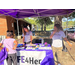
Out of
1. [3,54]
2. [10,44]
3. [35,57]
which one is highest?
[10,44]

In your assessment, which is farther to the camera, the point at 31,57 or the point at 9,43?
the point at 31,57

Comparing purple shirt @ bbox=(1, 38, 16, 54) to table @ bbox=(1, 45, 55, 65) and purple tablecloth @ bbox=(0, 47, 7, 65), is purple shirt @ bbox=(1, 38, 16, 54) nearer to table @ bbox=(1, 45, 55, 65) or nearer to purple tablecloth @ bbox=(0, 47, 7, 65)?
purple tablecloth @ bbox=(0, 47, 7, 65)

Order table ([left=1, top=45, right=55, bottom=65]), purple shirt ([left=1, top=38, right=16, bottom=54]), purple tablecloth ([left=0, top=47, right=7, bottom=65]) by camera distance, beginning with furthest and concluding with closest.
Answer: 1. table ([left=1, top=45, right=55, bottom=65])
2. purple tablecloth ([left=0, top=47, right=7, bottom=65])
3. purple shirt ([left=1, top=38, right=16, bottom=54])

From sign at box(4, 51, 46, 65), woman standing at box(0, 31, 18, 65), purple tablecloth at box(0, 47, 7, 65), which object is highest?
woman standing at box(0, 31, 18, 65)

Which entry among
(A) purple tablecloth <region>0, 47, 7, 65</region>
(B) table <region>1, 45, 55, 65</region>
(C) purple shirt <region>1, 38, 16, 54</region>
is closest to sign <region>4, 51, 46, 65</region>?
(B) table <region>1, 45, 55, 65</region>

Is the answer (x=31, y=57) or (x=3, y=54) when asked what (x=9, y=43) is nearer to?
(x=3, y=54)

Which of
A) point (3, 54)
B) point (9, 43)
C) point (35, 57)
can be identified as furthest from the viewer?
point (35, 57)

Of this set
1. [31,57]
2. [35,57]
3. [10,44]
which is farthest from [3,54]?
[35,57]

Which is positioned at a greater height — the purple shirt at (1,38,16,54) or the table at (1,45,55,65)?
the purple shirt at (1,38,16,54)

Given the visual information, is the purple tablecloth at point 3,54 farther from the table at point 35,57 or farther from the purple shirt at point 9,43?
the table at point 35,57

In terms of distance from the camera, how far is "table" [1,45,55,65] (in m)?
2.29

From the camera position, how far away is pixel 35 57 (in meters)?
2.35
